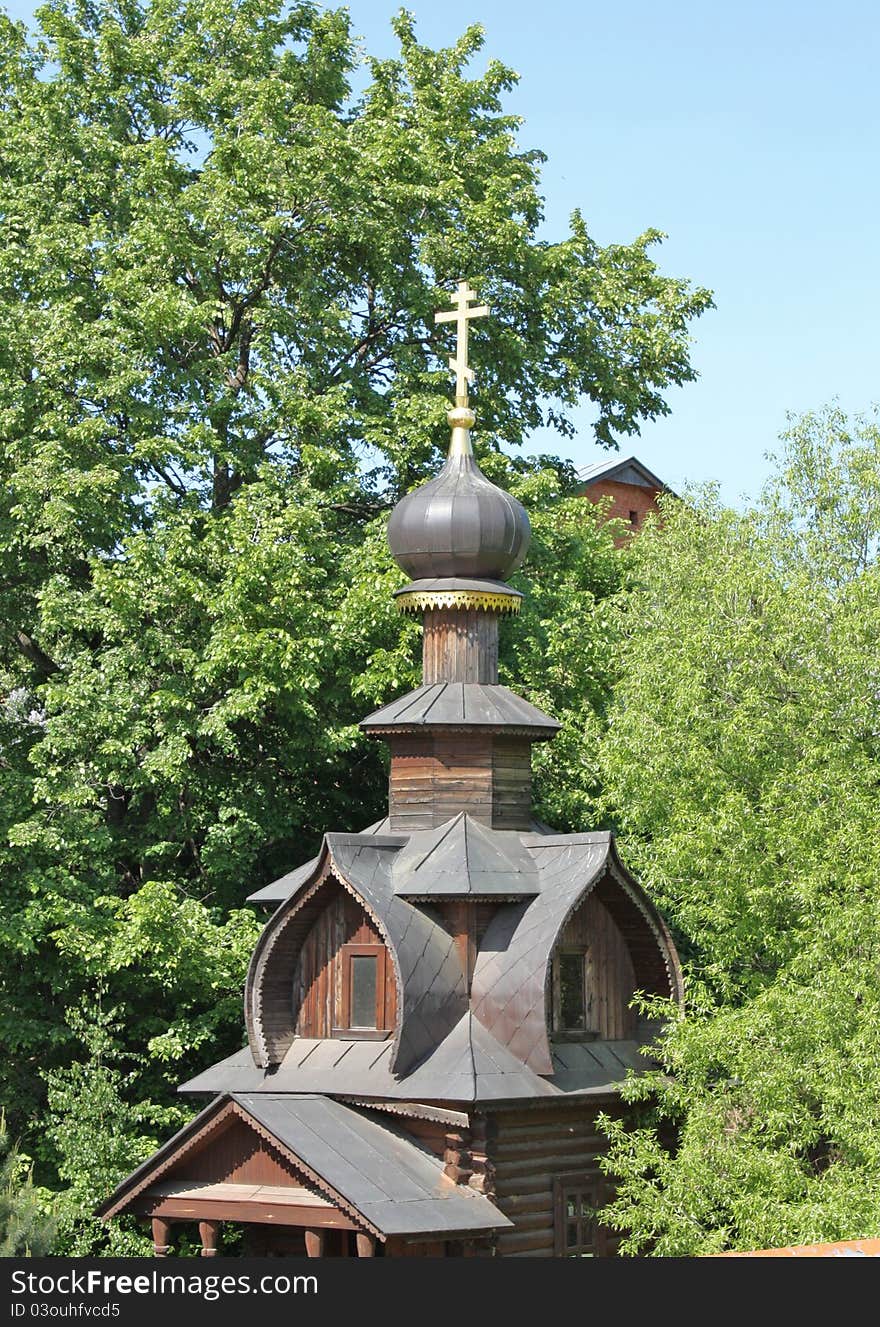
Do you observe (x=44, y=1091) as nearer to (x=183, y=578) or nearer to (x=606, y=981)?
(x=183, y=578)

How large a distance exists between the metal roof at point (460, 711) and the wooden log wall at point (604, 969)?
5.74ft

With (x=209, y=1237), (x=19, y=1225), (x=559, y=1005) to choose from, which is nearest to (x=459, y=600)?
(x=559, y=1005)

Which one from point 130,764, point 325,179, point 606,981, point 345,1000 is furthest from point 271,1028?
point 325,179

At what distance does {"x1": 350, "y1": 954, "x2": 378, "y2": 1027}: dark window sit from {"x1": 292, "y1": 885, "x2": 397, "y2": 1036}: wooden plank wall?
5.6 inches

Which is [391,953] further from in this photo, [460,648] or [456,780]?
[460,648]

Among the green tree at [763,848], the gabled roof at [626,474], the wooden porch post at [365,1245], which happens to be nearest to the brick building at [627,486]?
the gabled roof at [626,474]

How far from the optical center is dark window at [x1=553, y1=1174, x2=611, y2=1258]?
16.9 metres

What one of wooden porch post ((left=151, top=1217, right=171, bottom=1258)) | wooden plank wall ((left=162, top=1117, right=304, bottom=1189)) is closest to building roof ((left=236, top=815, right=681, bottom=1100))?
wooden plank wall ((left=162, top=1117, right=304, bottom=1189))

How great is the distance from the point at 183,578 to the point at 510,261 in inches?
250

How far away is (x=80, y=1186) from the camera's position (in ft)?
64.7

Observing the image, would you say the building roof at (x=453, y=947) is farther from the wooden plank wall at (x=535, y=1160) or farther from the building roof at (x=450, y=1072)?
the wooden plank wall at (x=535, y=1160)

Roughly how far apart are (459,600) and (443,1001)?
3905 mm

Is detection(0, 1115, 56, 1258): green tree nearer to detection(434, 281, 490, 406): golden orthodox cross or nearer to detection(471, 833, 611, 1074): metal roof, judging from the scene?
detection(471, 833, 611, 1074): metal roof

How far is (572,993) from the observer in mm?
17562
